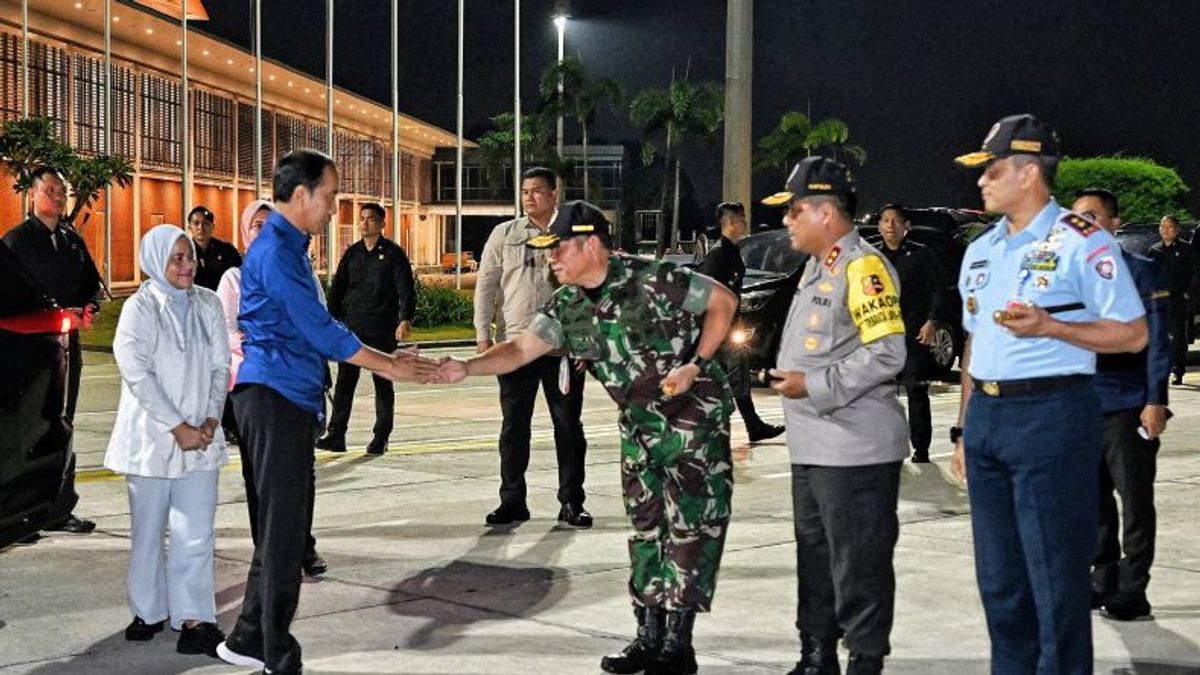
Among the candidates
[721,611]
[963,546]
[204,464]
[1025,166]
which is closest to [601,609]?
[721,611]

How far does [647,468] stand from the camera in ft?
21.0

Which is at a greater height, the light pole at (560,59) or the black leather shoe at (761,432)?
the light pole at (560,59)

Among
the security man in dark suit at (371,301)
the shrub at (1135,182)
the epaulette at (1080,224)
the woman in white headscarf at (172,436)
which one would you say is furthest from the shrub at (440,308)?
the shrub at (1135,182)

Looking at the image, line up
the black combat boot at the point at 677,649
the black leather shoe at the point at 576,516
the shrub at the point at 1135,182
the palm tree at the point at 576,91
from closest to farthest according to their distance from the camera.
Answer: the black combat boot at the point at 677,649 → the black leather shoe at the point at 576,516 → the palm tree at the point at 576,91 → the shrub at the point at 1135,182

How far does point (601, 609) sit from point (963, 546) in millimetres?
2531

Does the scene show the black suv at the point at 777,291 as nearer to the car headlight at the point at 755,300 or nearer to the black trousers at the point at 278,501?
the car headlight at the point at 755,300

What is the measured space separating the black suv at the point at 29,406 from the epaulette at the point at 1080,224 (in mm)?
4363

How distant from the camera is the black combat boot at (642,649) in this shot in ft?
21.1

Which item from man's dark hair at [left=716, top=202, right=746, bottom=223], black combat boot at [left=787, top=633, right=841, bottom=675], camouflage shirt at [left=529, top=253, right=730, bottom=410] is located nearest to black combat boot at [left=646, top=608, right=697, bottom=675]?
black combat boot at [left=787, top=633, right=841, bottom=675]

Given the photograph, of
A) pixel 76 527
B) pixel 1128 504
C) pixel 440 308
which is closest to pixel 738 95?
pixel 440 308

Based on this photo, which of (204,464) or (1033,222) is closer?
(1033,222)

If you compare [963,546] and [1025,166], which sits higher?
[1025,166]

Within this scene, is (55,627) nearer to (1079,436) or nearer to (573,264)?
(573,264)

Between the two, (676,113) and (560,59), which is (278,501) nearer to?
(560,59)
